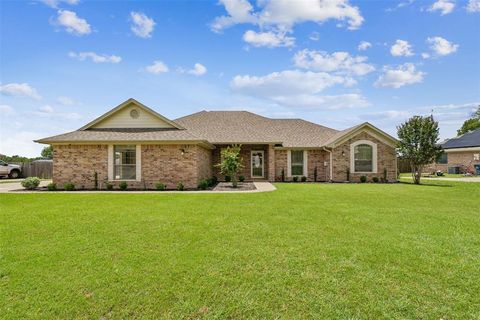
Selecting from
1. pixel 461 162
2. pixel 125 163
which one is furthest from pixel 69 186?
pixel 461 162

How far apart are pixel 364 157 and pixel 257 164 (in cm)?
792

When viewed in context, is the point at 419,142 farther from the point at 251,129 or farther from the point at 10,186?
the point at 10,186

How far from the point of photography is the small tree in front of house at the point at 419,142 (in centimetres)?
1986

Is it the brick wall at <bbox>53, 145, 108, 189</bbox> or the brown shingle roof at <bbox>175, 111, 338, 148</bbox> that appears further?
the brown shingle roof at <bbox>175, 111, 338, 148</bbox>

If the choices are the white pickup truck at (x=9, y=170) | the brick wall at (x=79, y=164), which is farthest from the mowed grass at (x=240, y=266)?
the white pickup truck at (x=9, y=170)

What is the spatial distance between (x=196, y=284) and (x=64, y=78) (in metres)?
13.2

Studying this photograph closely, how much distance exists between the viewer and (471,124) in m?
55.7

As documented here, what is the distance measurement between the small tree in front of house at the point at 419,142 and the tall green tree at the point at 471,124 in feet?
151

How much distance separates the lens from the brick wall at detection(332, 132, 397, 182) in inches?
814

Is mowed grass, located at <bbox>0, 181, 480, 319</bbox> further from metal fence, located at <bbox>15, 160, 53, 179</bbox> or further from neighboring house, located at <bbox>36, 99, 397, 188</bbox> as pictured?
metal fence, located at <bbox>15, 160, 53, 179</bbox>

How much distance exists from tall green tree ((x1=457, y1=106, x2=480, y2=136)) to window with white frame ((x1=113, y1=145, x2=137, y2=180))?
206 ft

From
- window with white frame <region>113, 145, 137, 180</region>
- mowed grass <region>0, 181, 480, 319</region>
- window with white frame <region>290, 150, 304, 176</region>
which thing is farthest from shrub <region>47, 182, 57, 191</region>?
window with white frame <region>290, 150, 304, 176</region>

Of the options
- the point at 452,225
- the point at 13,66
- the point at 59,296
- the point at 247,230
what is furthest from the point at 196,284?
the point at 13,66

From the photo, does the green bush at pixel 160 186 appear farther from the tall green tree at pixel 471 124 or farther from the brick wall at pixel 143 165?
the tall green tree at pixel 471 124
